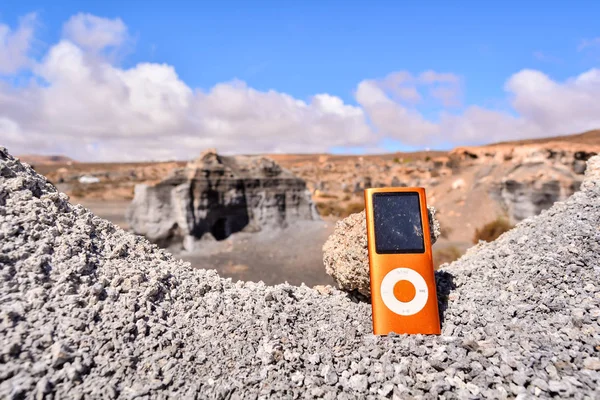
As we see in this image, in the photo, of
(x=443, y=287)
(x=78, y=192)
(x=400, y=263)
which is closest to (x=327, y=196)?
(x=78, y=192)

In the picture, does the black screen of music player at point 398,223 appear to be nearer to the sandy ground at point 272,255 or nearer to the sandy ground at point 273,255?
the sandy ground at point 272,255

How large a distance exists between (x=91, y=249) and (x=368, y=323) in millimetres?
2168

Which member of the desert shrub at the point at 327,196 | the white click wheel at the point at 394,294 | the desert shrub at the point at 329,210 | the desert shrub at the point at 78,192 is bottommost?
the desert shrub at the point at 329,210

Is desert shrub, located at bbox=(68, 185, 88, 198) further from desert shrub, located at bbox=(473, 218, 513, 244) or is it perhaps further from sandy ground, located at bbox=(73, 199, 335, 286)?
desert shrub, located at bbox=(473, 218, 513, 244)

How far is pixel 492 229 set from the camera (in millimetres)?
19453

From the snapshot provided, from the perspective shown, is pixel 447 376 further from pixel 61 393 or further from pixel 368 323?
pixel 61 393

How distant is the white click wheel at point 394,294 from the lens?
2879 mm

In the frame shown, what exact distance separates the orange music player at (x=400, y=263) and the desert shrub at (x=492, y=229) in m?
17.8

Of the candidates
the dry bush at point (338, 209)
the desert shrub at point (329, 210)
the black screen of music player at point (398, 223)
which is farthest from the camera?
the desert shrub at point (329, 210)

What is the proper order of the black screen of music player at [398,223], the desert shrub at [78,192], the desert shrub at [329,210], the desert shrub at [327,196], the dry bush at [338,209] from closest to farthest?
the black screen of music player at [398,223] → the dry bush at [338,209] → the desert shrub at [329,210] → the desert shrub at [327,196] → the desert shrub at [78,192]

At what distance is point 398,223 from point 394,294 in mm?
558

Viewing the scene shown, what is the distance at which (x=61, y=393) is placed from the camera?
1.93 m

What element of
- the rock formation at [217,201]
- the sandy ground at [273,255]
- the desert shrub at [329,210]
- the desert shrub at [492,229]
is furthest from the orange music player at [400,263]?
the desert shrub at [329,210]

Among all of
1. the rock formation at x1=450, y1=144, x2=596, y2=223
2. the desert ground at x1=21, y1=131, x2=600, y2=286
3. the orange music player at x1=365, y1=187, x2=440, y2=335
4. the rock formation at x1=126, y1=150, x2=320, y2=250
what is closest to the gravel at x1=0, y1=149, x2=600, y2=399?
the orange music player at x1=365, y1=187, x2=440, y2=335
